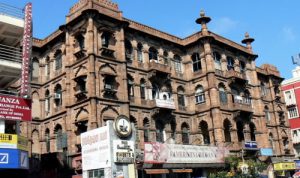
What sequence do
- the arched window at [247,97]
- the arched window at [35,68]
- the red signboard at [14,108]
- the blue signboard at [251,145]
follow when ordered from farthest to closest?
1. the arched window at [247,97]
2. the blue signboard at [251,145]
3. the arched window at [35,68]
4. the red signboard at [14,108]

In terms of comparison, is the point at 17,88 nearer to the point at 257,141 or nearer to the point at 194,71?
the point at 194,71

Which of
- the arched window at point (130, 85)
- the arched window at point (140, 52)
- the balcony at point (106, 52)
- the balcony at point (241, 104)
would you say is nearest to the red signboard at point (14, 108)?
the balcony at point (106, 52)

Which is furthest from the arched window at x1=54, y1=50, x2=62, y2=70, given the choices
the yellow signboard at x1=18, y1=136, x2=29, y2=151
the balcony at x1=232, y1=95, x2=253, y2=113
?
the balcony at x1=232, y1=95, x2=253, y2=113

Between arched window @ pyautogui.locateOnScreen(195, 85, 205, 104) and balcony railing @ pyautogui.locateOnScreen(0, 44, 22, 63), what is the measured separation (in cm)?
2055

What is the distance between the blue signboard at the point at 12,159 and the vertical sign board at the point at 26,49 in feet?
12.3

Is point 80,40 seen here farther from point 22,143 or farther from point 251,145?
point 251,145

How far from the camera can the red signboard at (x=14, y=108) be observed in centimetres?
2419

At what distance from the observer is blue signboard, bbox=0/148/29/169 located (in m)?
22.8

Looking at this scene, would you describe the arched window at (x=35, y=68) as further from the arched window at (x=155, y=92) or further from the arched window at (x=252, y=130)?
the arched window at (x=252, y=130)

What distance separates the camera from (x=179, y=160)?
34.5m

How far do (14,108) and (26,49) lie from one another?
3.96 m

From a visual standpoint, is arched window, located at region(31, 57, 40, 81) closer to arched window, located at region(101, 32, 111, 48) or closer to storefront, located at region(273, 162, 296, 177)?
arched window, located at region(101, 32, 111, 48)

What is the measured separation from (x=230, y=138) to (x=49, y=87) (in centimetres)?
1956

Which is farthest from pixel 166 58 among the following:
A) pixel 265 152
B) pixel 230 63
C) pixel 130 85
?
pixel 265 152
